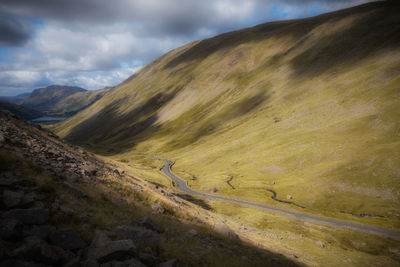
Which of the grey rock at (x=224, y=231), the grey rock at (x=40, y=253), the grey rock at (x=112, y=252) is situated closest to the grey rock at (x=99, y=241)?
the grey rock at (x=112, y=252)

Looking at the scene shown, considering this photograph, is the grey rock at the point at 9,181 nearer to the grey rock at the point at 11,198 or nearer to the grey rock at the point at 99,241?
the grey rock at the point at 11,198

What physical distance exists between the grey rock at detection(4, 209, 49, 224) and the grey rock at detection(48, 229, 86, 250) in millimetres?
1495

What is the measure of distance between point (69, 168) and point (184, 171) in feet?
398

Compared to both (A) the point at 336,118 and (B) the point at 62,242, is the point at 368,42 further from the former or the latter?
(B) the point at 62,242

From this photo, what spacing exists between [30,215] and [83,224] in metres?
3.53

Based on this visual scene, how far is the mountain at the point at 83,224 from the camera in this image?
11492mm

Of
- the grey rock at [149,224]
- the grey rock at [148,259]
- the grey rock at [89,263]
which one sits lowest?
the grey rock at [149,224]

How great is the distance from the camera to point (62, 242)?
40.9 feet

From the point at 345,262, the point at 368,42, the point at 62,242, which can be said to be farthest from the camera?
the point at 368,42

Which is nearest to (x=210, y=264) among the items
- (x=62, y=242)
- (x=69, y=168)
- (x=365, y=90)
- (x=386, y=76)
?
(x=62, y=242)

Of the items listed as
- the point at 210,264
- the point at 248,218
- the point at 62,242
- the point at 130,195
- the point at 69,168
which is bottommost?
the point at 248,218

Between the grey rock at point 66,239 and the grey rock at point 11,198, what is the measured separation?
3400 mm

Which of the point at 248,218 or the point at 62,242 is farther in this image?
the point at 248,218

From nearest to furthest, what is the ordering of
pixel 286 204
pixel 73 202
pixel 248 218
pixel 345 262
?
1. pixel 73 202
2. pixel 345 262
3. pixel 248 218
4. pixel 286 204
